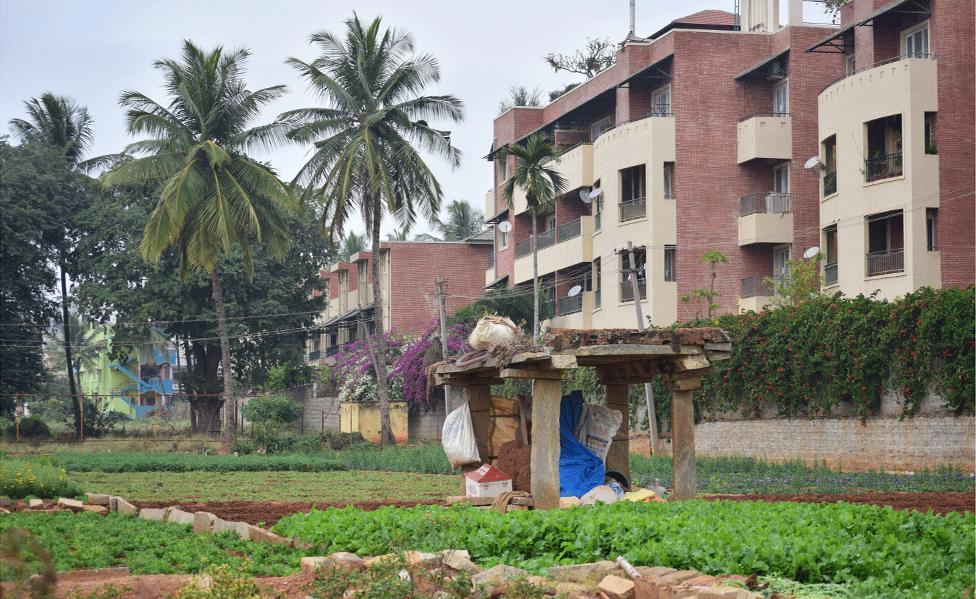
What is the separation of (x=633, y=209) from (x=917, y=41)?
468 inches

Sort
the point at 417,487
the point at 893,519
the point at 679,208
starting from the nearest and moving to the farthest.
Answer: the point at 893,519 < the point at 417,487 < the point at 679,208

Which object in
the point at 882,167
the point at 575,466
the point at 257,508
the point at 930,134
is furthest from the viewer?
the point at 882,167

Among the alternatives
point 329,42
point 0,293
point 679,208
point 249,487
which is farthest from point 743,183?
point 0,293

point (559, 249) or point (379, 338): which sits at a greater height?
point (559, 249)

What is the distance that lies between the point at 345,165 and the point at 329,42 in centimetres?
488

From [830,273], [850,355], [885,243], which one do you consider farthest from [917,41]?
[850,355]

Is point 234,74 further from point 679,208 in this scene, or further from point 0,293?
point 679,208

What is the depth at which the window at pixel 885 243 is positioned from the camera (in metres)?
33.2

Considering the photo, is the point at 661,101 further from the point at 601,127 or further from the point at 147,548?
the point at 147,548

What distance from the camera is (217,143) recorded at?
44.0 meters

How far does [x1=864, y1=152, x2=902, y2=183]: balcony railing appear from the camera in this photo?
33.3 metres

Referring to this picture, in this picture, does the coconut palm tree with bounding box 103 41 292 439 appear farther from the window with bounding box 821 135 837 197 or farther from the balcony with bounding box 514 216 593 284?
the window with bounding box 821 135 837 197

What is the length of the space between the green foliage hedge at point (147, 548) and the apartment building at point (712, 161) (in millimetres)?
26839

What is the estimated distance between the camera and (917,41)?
34.0m
